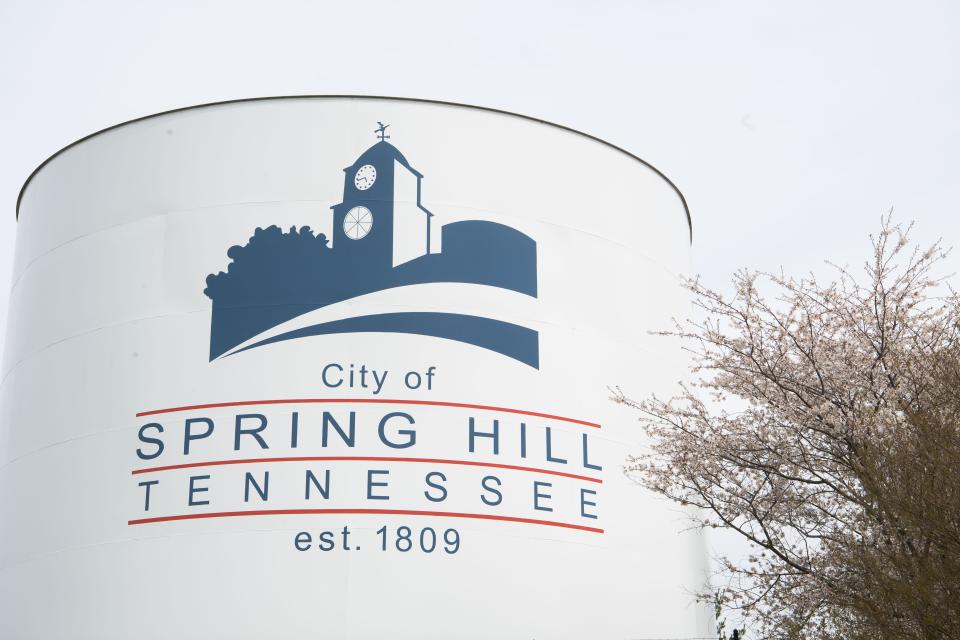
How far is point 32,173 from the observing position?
18281 mm

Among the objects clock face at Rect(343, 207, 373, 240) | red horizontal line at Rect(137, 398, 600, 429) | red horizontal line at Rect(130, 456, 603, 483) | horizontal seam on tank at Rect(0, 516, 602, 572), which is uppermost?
clock face at Rect(343, 207, 373, 240)

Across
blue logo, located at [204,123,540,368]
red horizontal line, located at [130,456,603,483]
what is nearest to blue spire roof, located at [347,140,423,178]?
blue logo, located at [204,123,540,368]

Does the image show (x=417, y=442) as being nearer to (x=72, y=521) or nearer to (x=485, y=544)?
(x=485, y=544)

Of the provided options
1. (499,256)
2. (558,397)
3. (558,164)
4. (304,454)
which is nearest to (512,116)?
(558,164)

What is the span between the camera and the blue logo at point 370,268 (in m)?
15.5

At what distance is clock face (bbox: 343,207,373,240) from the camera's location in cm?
1583

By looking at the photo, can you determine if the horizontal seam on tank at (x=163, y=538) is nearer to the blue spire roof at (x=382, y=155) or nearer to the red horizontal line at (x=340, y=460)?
the red horizontal line at (x=340, y=460)

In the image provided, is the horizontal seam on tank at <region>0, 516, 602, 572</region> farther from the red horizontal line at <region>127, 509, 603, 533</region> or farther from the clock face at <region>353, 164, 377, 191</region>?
the clock face at <region>353, 164, 377, 191</region>

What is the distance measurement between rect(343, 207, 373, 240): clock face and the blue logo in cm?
1

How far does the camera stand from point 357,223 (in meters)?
15.9

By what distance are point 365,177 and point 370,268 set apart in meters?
1.29

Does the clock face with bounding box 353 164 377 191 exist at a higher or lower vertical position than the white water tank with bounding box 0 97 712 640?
higher

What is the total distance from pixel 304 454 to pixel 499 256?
3.77m

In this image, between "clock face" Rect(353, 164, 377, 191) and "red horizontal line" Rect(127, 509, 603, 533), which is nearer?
"red horizontal line" Rect(127, 509, 603, 533)
